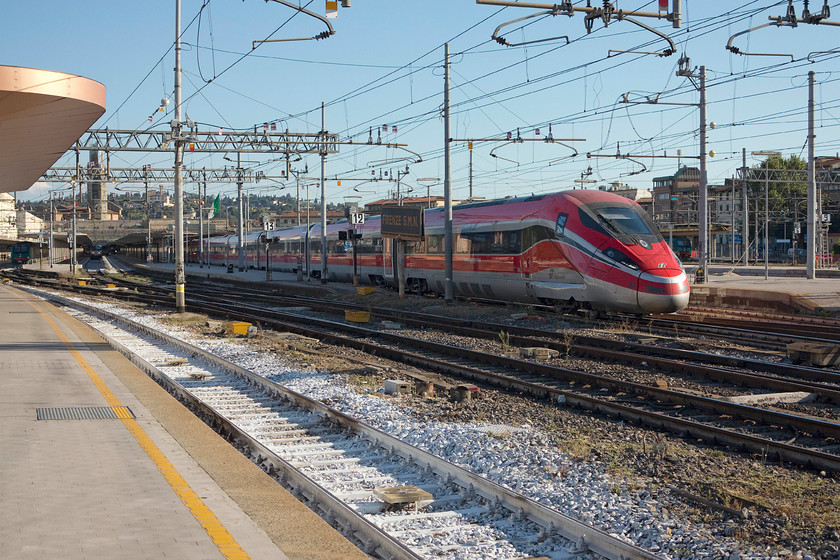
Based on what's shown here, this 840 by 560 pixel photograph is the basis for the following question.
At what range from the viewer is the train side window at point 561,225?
2077 cm

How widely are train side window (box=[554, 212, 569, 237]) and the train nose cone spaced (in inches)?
107

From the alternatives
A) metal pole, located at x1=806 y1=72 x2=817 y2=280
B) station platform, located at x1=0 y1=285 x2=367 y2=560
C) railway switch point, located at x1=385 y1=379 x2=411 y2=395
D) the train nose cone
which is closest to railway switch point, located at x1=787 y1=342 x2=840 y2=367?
the train nose cone

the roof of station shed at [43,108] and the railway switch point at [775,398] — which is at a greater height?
the roof of station shed at [43,108]

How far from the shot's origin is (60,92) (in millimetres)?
17422

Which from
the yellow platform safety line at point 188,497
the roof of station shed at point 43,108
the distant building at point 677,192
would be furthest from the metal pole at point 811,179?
the distant building at point 677,192

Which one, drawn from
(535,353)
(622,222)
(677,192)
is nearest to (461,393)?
(535,353)

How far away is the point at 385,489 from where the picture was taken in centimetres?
668

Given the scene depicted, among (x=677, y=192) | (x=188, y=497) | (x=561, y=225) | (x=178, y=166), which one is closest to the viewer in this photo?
(x=188, y=497)

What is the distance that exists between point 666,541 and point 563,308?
1720 cm

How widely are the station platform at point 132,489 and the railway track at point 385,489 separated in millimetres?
293

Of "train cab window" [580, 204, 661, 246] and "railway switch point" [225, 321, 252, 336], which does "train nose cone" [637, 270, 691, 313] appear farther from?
"railway switch point" [225, 321, 252, 336]

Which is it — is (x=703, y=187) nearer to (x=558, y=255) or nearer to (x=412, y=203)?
(x=558, y=255)

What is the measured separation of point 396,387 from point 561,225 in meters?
10.8

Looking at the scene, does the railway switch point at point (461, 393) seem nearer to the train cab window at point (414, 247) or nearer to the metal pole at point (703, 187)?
the train cab window at point (414, 247)
